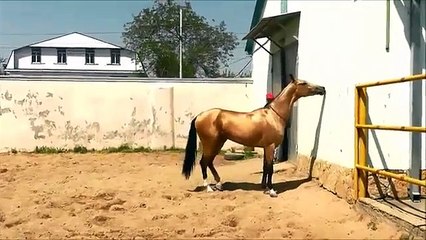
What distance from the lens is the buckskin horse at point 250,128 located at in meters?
9.32

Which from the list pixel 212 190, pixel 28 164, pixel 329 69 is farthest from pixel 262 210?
pixel 28 164

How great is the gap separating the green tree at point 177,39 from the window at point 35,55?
22760 millimetres

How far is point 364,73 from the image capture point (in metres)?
7.51

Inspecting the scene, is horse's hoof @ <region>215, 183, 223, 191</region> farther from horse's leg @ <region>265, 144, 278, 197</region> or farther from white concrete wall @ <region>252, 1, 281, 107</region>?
white concrete wall @ <region>252, 1, 281, 107</region>

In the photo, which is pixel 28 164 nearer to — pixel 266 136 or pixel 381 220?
pixel 266 136

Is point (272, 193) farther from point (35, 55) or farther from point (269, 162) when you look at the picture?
point (35, 55)

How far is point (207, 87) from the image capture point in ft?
58.4

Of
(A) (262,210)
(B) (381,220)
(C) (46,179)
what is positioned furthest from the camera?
(C) (46,179)

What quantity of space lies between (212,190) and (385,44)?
3720 mm

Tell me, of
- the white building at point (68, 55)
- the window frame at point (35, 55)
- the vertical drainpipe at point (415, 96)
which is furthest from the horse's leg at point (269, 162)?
the window frame at point (35, 55)

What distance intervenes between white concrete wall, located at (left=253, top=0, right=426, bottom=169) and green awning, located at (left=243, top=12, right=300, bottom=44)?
2.21 meters

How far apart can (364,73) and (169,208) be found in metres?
3.32

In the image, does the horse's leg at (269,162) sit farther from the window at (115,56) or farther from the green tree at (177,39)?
the window at (115,56)

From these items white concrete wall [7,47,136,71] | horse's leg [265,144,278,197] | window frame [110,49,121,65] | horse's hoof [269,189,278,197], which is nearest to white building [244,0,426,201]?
horse's leg [265,144,278,197]
